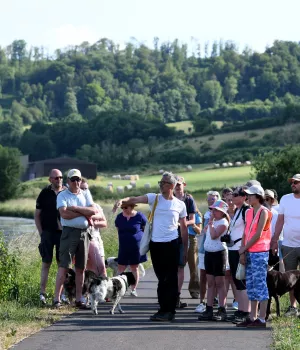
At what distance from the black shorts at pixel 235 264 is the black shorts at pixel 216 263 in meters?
0.10

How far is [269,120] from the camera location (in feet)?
486

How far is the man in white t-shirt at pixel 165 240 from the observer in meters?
12.4

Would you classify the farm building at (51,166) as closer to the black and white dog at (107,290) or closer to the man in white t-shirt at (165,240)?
the black and white dog at (107,290)

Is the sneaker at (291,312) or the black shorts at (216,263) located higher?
the black shorts at (216,263)

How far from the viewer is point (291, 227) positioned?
43.2 feet

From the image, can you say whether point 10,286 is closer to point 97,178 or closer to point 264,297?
point 264,297

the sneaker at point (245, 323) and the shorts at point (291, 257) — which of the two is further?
the shorts at point (291, 257)

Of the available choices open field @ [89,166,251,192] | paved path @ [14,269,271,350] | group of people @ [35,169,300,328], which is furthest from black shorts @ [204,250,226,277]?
open field @ [89,166,251,192]

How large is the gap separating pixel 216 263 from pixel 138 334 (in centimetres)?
211

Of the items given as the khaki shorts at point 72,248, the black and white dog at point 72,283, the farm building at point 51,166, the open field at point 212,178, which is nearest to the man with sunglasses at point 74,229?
the khaki shorts at point 72,248

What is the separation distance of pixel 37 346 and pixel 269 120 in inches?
5507

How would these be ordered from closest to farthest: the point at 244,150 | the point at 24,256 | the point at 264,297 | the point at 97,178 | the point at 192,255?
the point at 264,297 < the point at 192,255 < the point at 24,256 < the point at 97,178 < the point at 244,150

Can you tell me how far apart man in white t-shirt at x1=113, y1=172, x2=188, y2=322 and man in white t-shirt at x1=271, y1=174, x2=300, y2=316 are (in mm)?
1559

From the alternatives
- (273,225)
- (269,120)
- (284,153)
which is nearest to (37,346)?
(273,225)
